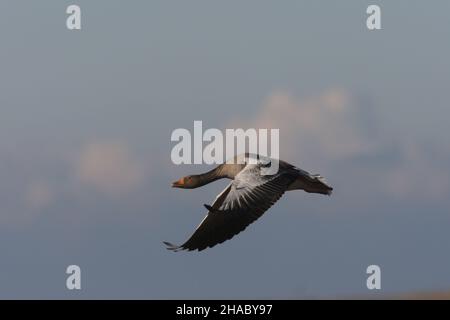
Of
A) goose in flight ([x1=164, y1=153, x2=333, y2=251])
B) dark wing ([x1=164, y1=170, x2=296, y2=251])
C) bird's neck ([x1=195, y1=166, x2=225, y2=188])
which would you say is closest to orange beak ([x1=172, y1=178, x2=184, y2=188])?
bird's neck ([x1=195, y1=166, x2=225, y2=188])

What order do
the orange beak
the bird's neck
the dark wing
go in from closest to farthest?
1. the dark wing
2. the bird's neck
3. the orange beak

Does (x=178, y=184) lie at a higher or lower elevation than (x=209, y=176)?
lower

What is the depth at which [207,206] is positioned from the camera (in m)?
19.2

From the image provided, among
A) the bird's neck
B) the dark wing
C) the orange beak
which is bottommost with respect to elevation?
the dark wing

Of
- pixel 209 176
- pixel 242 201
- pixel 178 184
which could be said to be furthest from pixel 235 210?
pixel 178 184

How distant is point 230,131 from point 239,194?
1841 mm

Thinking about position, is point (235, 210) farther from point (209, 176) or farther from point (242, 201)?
point (209, 176)

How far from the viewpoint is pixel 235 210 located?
19516 mm

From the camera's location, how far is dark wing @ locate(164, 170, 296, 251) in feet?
63.7

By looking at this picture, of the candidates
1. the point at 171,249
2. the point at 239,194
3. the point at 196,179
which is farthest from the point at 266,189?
the point at 196,179

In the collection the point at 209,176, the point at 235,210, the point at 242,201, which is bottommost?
the point at 235,210

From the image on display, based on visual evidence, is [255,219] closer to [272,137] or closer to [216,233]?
[216,233]

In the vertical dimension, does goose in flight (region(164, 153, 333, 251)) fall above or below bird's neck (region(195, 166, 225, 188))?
below

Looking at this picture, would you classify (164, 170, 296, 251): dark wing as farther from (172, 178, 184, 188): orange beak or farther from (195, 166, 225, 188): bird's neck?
(172, 178, 184, 188): orange beak
